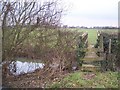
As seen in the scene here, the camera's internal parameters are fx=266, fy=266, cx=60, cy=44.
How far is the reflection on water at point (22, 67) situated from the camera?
21.9 feet

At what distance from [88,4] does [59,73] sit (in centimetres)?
216

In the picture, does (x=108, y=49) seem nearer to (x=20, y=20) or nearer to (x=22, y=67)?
(x=22, y=67)

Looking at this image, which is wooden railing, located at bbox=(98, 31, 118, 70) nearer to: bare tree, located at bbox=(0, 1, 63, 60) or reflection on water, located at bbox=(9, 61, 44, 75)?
reflection on water, located at bbox=(9, 61, 44, 75)

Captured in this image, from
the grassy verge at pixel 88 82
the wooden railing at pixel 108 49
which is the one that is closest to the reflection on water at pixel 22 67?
the grassy verge at pixel 88 82

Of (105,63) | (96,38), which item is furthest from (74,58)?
(96,38)

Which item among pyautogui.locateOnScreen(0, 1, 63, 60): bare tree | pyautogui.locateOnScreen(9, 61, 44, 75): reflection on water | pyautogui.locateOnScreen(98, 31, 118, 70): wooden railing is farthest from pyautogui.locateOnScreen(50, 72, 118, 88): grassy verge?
pyautogui.locateOnScreen(0, 1, 63, 60): bare tree

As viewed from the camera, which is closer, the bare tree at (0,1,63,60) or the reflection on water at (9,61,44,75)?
the bare tree at (0,1,63,60)

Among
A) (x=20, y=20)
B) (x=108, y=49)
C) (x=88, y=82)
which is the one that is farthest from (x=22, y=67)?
(x=108, y=49)

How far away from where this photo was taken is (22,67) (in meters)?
7.22

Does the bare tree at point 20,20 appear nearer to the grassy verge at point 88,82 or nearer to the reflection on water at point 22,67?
the reflection on water at point 22,67

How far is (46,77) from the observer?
7.07 metres

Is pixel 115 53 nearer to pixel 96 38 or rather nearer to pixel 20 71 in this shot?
pixel 96 38

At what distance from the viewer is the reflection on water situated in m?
6.68

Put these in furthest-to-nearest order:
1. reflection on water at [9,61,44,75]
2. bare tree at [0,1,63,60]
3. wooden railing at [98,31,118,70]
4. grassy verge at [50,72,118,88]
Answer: wooden railing at [98,31,118,70], reflection on water at [9,61,44,75], grassy verge at [50,72,118,88], bare tree at [0,1,63,60]
